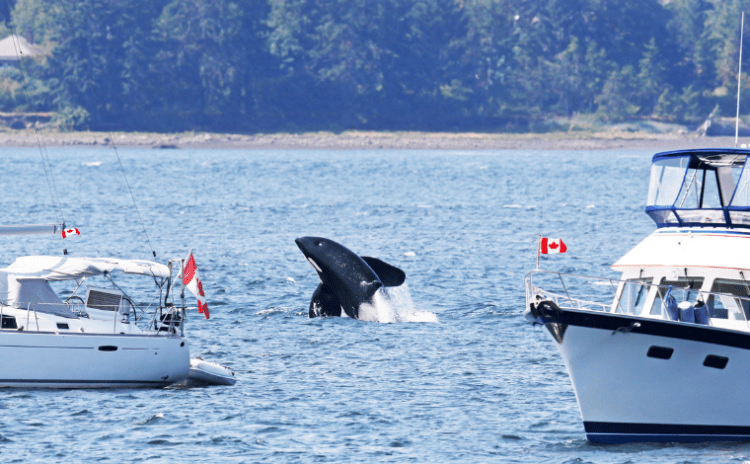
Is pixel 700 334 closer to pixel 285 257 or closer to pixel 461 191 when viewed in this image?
pixel 285 257

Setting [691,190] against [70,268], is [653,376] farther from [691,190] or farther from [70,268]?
[70,268]

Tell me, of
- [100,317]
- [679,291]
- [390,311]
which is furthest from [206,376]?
[679,291]

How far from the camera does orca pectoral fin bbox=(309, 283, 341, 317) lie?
39438mm

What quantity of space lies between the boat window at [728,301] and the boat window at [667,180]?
275 cm

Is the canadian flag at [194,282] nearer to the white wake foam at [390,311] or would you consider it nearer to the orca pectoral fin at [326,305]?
the orca pectoral fin at [326,305]

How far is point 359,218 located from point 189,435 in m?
55.2

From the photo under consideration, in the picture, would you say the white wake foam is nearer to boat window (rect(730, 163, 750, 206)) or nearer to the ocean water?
the ocean water

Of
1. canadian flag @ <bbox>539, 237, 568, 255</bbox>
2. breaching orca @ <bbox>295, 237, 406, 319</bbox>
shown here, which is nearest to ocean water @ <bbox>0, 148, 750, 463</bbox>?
breaching orca @ <bbox>295, 237, 406, 319</bbox>

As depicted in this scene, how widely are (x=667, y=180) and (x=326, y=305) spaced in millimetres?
15509

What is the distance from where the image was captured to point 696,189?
26.6 metres

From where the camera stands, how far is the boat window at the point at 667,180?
2673 cm

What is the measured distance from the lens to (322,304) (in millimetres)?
39438

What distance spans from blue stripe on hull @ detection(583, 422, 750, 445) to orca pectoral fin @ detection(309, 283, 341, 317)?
1681 centimetres

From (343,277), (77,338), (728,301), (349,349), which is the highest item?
(728,301)
